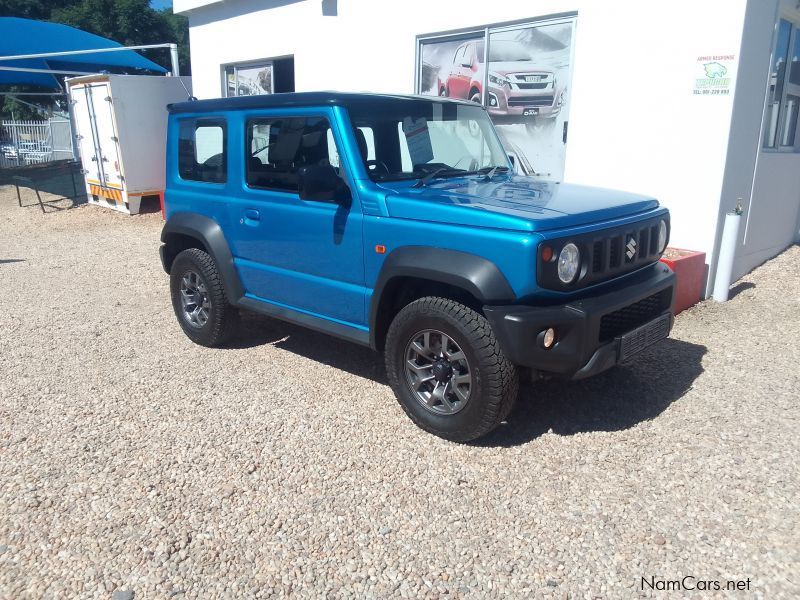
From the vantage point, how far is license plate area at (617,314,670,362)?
3.52 meters

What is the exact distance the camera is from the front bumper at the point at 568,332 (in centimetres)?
321

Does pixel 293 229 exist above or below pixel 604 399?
above

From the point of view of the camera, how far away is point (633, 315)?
3.77 m

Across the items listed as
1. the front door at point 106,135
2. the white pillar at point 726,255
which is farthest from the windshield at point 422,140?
the front door at point 106,135

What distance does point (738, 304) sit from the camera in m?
6.37

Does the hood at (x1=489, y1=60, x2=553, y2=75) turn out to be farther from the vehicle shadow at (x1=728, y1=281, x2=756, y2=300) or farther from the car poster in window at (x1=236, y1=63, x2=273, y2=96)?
the car poster in window at (x1=236, y1=63, x2=273, y2=96)

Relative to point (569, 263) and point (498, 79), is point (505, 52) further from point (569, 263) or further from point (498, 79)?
point (569, 263)

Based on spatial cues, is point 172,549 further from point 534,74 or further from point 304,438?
point 534,74

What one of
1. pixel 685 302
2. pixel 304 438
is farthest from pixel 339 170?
pixel 685 302

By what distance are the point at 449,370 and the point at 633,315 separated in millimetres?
1117

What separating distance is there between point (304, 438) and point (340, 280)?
988 millimetres

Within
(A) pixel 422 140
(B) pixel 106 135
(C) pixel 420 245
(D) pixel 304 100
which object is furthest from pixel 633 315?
(B) pixel 106 135

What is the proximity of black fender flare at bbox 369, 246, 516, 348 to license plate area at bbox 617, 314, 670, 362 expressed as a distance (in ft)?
2.38

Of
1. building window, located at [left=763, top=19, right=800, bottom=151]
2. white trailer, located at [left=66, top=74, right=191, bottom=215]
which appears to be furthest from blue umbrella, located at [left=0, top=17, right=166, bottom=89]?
building window, located at [left=763, top=19, right=800, bottom=151]
